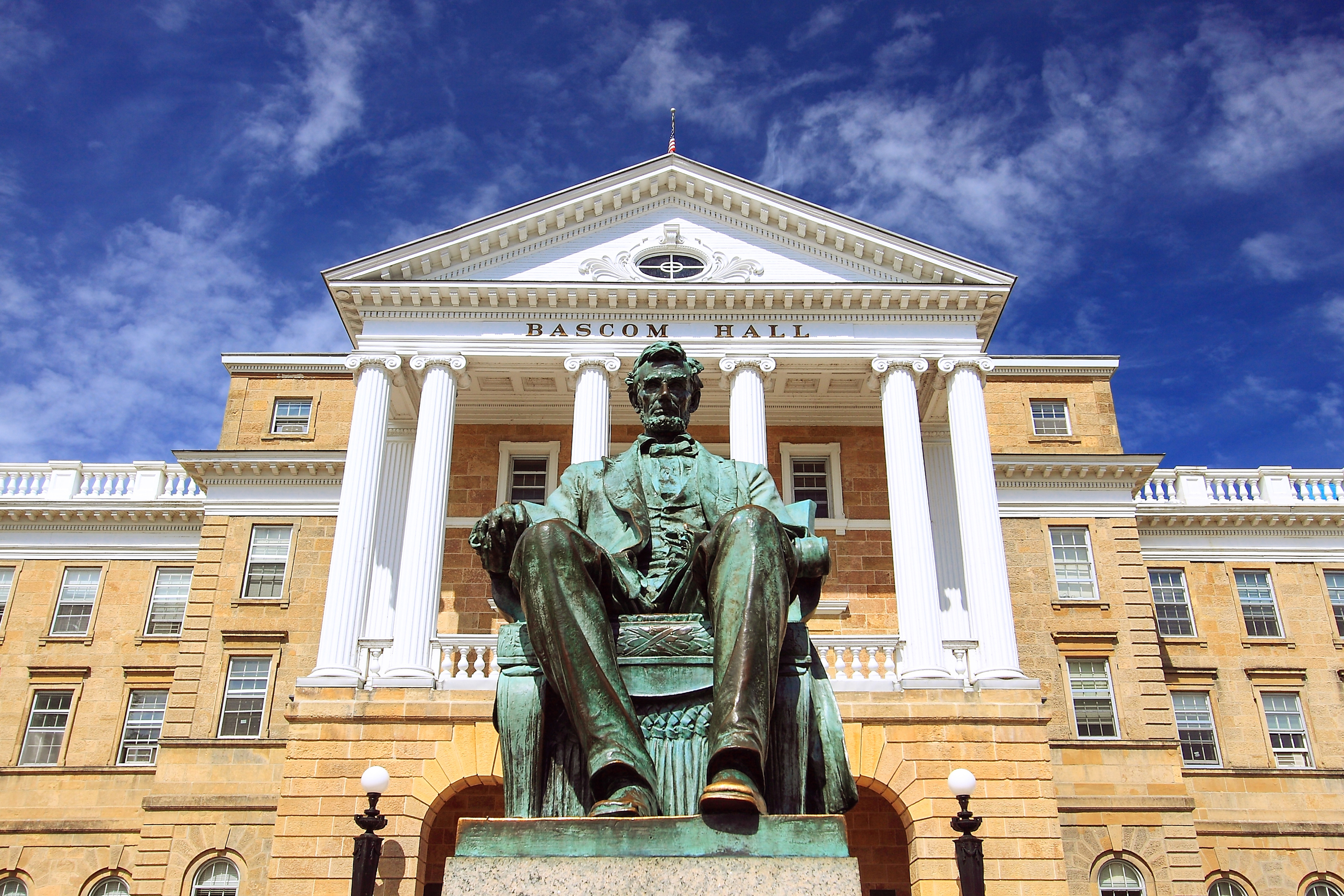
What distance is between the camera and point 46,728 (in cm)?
3036

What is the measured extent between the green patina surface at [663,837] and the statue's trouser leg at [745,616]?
238 millimetres

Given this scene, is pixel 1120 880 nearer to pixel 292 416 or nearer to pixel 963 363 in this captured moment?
pixel 963 363

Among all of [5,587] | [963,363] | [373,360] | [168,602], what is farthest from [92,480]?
[963,363]

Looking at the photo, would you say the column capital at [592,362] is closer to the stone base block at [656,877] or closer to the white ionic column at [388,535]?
the white ionic column at [388,535]

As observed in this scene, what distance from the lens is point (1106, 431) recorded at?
30453 mm

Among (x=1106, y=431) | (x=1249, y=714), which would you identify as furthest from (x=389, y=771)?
(x=1249, y=714)

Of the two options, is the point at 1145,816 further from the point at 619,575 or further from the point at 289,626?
the point at 619,575

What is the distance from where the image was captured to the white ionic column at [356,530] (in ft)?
68.1

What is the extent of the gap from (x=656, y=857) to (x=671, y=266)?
74.0ft

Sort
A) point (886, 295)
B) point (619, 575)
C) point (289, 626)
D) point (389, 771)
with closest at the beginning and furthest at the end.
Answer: point (619, 575) → point (389, 771) → point (886, 295) → point (289, 626)

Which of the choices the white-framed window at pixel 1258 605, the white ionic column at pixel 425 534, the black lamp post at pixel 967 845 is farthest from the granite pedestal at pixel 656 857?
the white-framed window at pixel 1258 605

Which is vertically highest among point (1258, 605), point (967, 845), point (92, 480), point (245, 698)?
point (92, 480)

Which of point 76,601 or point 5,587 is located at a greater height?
point 5,587

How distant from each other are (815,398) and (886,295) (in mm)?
3465
